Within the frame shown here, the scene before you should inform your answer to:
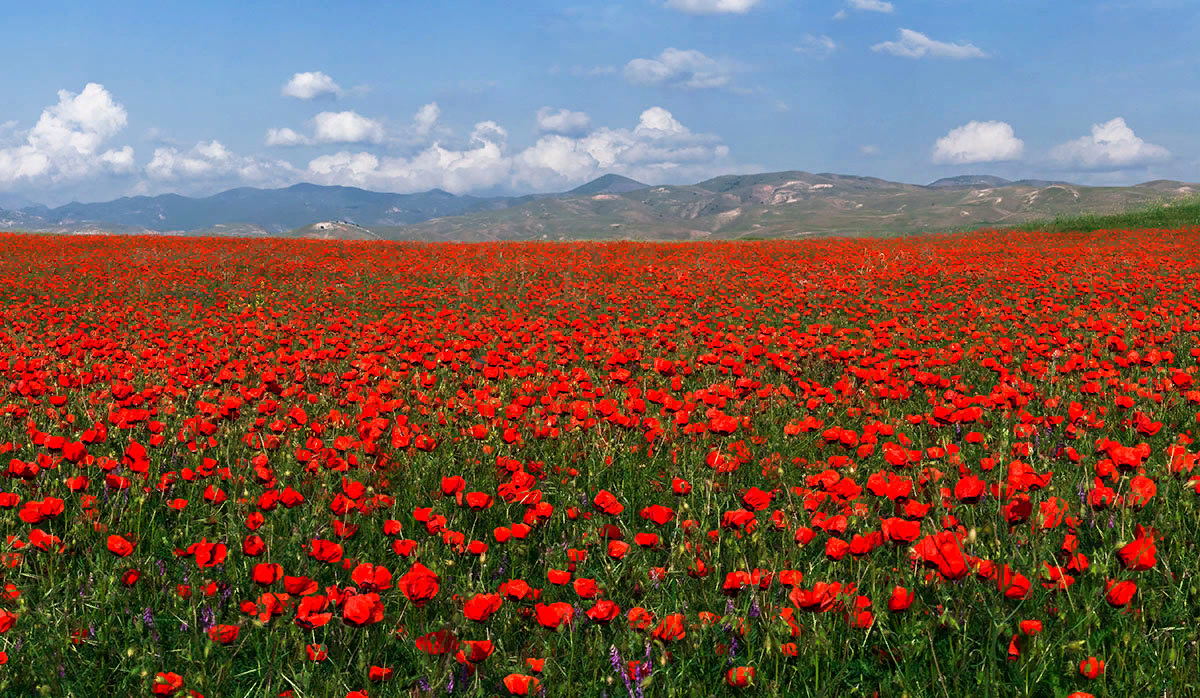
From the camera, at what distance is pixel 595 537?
8.79ft

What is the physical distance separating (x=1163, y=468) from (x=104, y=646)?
13.5 ft

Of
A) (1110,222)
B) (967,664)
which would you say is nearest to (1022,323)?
(967,664)

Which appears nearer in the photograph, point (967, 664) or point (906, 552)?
point (967, 664)

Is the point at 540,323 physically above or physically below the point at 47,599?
above

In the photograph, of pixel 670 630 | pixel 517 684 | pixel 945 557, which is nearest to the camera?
pixel 517 684

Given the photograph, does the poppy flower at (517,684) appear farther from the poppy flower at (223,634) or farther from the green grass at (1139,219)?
the green grass at (1139,219)

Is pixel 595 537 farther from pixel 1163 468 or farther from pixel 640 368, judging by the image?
pixel 640 368

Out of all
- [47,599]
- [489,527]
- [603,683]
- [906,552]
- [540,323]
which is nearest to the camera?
[603,683]

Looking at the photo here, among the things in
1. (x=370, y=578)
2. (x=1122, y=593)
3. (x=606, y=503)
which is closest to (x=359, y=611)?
(x=370, y=578)

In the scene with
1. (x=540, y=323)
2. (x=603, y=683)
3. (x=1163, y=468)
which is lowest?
(x=603, y=683)

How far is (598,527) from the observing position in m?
2.92

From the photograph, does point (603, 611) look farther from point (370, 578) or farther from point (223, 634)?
point (223, 634)

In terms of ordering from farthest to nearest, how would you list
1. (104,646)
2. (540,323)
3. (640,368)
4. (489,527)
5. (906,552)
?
(540,323), (640,368), (489,527), (906,552), (104,646)

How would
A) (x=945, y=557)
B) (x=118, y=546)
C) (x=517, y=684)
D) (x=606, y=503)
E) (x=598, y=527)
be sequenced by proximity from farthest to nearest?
(x=598, y=527) → (x=606, y=503) → (x=118, y=546) → (x=945, y=557) → (x=517, y=684)
